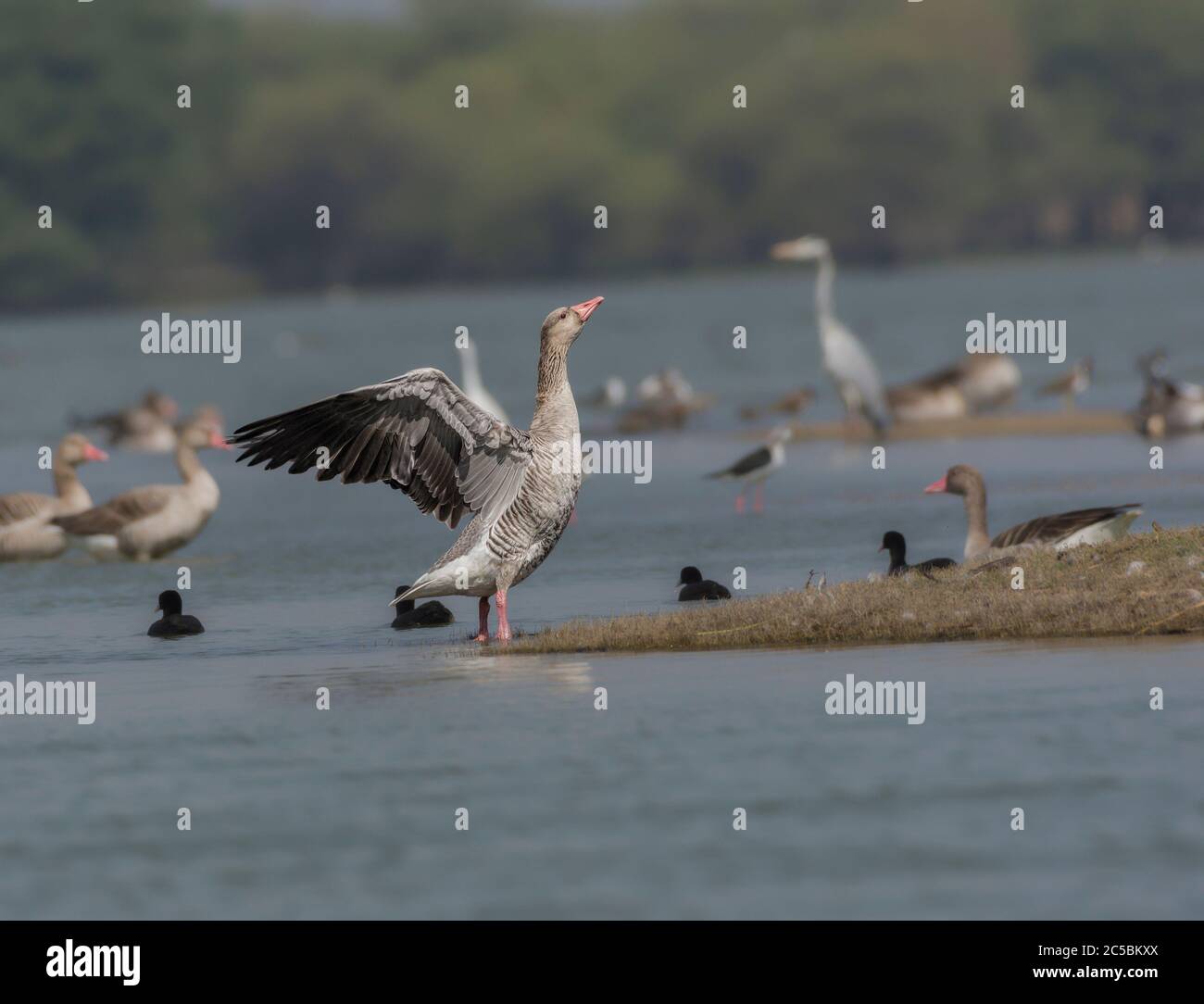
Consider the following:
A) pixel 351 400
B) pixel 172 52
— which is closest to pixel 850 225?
pixel 172 52

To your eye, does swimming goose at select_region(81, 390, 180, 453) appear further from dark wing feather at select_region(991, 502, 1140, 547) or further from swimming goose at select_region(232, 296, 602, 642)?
dark wing feather at select_region(991, 502, 1140, 547)

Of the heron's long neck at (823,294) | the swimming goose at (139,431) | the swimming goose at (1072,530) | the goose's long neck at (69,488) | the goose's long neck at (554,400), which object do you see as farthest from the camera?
the swimming goose at (139,431)

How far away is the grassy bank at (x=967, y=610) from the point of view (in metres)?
13.2

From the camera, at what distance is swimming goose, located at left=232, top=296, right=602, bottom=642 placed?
14273 mm

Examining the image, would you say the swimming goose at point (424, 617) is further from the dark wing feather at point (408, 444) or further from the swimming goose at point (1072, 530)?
the swimming goose at point (1072, 530)

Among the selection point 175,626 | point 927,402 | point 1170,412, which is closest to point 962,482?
point 175,626

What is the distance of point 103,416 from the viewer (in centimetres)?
3622

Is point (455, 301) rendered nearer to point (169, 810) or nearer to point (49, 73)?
point (49, 73)

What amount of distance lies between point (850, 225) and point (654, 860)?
4041 inches

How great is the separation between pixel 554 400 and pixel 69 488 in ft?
28.5

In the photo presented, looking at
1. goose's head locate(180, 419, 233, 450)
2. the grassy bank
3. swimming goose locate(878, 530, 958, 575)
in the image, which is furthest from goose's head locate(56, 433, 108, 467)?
A: the grassy bank

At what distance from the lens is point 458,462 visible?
14.6m

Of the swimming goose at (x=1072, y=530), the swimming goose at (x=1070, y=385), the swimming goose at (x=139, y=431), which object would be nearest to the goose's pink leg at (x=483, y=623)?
the swimming goose at (x=1072, y=530)

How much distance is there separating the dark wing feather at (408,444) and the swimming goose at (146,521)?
245 inches
